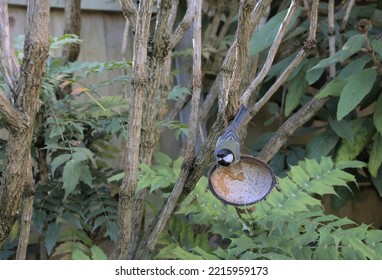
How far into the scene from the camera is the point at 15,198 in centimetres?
159

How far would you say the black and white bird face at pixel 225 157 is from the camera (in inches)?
48.0

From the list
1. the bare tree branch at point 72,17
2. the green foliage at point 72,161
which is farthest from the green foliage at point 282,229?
the bare tree branch at point 72,17

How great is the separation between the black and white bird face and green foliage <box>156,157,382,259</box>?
45 centimetres

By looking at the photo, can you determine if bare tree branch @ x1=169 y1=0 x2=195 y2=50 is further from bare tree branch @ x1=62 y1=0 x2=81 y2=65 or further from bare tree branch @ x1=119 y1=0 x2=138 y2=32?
bare tree branch @ x1=62 y1=0 x2=81 y2=65

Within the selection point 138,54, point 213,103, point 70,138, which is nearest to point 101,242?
point 70,138

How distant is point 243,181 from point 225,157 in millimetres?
150

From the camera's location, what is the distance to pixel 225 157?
1226mm

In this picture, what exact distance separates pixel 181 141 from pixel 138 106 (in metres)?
1.49

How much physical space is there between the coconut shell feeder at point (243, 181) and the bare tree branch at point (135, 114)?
304 mm

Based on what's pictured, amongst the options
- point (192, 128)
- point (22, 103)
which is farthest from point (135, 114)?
point (22, 103)

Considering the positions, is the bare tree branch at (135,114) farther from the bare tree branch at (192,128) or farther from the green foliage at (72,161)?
the green foliage at (72,161)

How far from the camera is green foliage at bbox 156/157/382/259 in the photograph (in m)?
1.65

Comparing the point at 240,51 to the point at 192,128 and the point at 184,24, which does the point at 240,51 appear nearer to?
the point at 192,128

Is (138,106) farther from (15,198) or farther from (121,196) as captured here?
(15,198)
